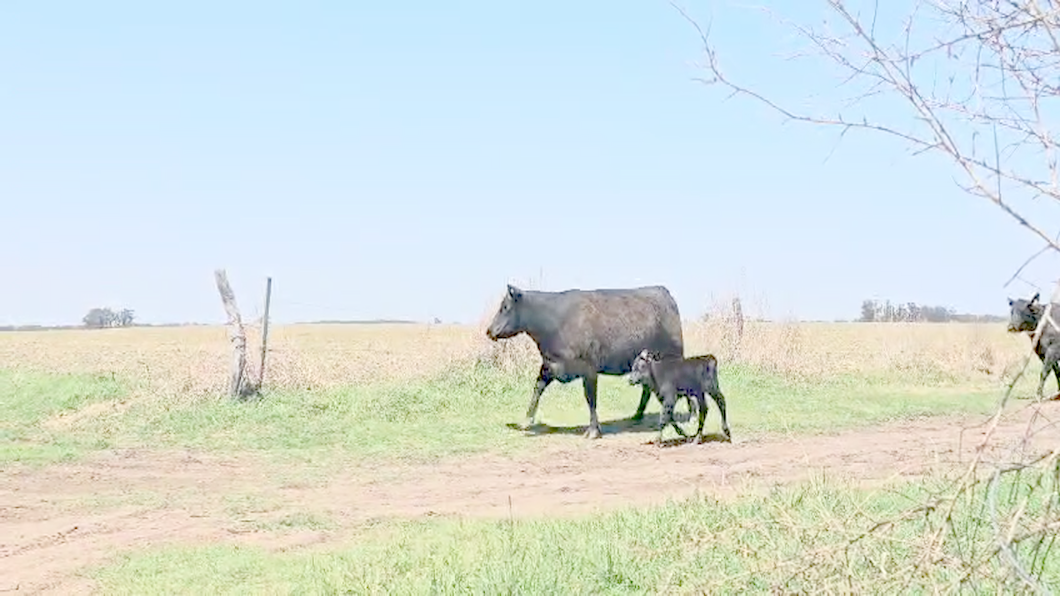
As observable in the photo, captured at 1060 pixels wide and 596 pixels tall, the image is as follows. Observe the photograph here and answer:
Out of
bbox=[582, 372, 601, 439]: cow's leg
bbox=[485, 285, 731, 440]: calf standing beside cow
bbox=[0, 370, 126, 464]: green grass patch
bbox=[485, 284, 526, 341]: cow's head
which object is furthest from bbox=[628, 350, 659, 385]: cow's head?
bbox=[0, 370, 126, 464]: green grass patch

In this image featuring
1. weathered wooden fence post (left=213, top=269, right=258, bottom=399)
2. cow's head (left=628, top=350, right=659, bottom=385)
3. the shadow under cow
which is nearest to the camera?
cow's head (left=628, top=350, right=659, bottom=385)

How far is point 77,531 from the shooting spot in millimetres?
9602

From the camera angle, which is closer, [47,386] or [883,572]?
[883,572]

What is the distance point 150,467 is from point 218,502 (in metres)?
3.05

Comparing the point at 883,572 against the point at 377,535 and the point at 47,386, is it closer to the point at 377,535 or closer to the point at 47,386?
the point at 377,535

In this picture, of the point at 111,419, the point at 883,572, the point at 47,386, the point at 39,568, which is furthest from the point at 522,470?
the point at 47,386

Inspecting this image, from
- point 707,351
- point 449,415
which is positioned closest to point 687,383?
point 449,415

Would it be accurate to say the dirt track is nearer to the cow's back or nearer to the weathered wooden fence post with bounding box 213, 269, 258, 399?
the cow's back

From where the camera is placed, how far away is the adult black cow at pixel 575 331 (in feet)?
53.2

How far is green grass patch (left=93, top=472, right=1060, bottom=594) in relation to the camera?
476 cm

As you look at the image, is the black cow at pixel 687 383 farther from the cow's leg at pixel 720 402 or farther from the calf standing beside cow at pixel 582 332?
the calf standing beside cow at pixel 582 332

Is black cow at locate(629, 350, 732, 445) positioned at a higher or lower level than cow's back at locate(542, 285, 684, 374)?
lower

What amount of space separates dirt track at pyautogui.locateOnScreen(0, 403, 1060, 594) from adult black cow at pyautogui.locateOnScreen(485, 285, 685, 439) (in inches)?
58.2

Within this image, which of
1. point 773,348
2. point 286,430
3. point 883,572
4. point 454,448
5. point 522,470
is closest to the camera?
point 883,572
